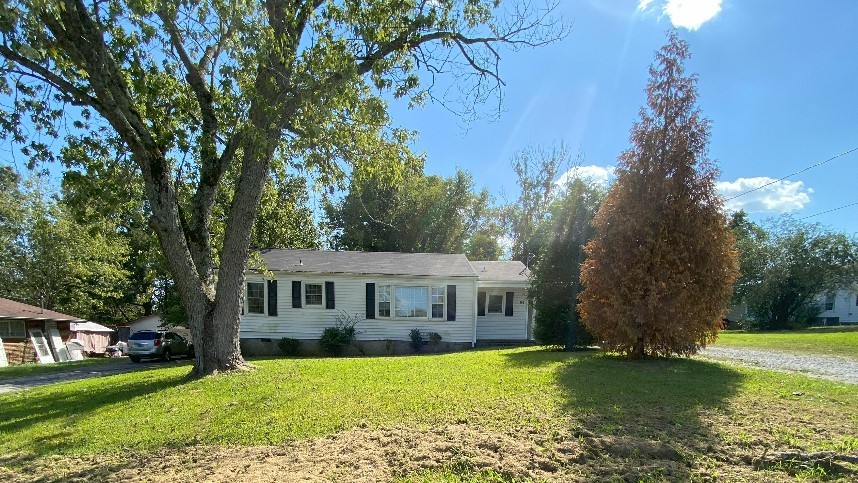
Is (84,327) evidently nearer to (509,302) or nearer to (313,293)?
(313,293)

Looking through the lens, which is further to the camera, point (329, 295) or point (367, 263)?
point (367, 263)

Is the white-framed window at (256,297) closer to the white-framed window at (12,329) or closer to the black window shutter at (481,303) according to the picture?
the black window shutter at (481,303)

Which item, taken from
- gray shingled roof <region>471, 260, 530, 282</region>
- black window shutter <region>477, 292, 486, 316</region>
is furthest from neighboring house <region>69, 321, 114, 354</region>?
gray shingled roof <region>471, 260, 530, 282</region>

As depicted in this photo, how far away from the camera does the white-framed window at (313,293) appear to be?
17.3 m

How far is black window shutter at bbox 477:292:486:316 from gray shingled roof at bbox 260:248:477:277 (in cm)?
157

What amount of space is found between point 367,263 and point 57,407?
37.7 ft

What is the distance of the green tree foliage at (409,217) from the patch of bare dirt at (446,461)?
25.6m

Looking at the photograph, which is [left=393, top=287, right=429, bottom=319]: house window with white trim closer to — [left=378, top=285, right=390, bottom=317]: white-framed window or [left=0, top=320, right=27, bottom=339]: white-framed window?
[left=378, top=285, right=390, bottom=317]: white-framed window

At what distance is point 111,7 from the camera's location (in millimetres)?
7820

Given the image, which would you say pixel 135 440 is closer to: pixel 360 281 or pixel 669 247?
pixel 669 247

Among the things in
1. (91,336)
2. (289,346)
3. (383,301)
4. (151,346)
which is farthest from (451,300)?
(91,336)

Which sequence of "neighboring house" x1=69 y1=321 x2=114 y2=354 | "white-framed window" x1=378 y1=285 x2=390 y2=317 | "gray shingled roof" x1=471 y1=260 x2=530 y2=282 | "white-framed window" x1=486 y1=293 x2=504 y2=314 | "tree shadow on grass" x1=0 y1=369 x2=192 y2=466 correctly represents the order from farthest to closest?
A: 1. "neighboring house" x1=69 y1=321 x2=114 y2=354
2. "white-framed window" x1=486 y1=293 x2=504 y2=314
3. "gray shingled roof" x1=471 y1=260 x2=530 y2=282
4. "white-framed window" x1=378 y1=285 x2=390 y2=317
5. "tree shadow on grass" x1=0 y1=369 x2=192 y2=466

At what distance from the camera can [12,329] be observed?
70.5 feet

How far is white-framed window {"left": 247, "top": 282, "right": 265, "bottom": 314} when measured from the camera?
56.7ft
